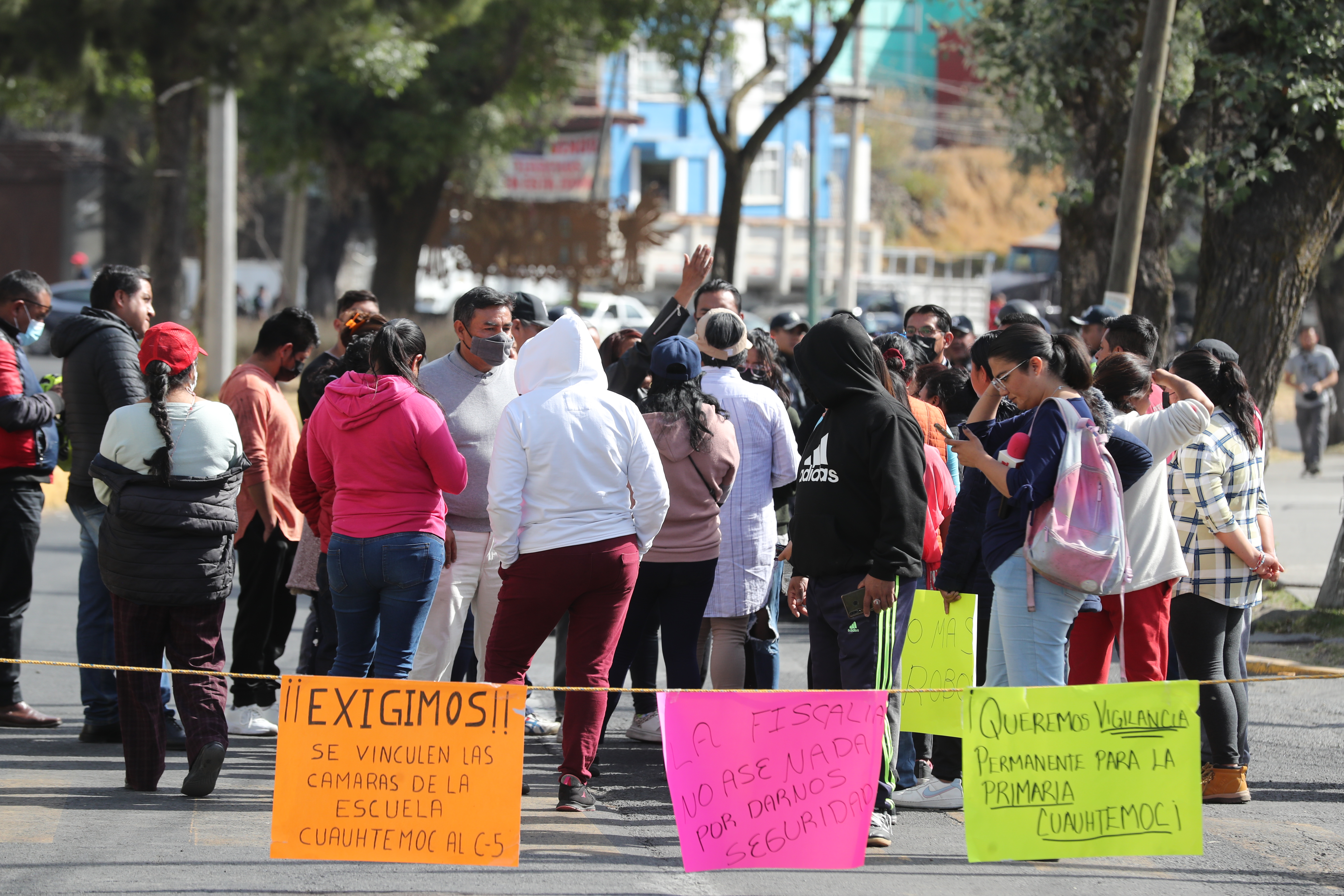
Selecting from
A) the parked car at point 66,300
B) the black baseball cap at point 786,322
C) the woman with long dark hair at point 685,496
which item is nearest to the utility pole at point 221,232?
the black baseball cap at point 786,322

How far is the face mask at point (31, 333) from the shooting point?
630 centimetres

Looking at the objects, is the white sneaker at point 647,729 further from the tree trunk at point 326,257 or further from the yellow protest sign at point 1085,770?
the tree trunk at point 326,257

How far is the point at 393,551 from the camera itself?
5113mm

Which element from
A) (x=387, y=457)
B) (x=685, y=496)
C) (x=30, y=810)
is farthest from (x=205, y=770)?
(x=685, y=496)

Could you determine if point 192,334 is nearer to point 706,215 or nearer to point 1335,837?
point 1335,837

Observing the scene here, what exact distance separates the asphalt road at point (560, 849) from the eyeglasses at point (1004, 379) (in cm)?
164

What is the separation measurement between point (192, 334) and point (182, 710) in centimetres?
140

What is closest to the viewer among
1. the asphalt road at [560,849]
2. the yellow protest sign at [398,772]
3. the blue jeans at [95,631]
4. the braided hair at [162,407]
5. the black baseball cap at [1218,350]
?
the yellow protest sign at [398,772]

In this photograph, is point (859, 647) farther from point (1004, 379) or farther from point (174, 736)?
point (174, 736)

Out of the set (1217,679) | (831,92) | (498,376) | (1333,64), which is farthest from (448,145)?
(1217,679)

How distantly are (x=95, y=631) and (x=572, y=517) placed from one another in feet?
8.16

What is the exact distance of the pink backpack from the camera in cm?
457

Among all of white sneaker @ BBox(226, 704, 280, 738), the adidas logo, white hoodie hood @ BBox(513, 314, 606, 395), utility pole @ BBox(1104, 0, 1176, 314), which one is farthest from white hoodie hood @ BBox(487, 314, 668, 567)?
utility pole @ BBox(1104, 0, 1176, 314)

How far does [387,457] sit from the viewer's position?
5125 mm
